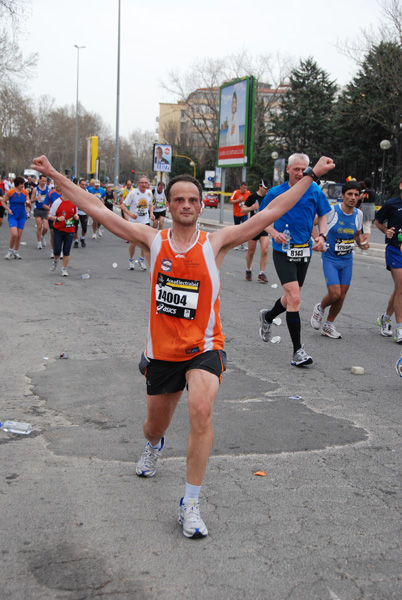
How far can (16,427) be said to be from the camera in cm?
485

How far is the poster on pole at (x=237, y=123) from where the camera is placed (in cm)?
3278

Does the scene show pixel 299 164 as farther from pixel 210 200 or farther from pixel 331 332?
pixel 210 200

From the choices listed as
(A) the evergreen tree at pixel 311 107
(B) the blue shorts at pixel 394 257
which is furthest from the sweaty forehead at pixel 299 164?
(A) the evergreen tree at pixel 311 107

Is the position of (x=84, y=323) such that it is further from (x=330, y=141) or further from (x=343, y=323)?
(x=330, y=141)

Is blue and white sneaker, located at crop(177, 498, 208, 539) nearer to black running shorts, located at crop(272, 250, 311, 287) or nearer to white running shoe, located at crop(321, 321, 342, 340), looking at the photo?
black running shorts, located at crop(272, 250, 311, 287)

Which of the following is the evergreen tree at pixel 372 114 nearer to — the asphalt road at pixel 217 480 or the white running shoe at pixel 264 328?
the white running shoe at pixel 264 328

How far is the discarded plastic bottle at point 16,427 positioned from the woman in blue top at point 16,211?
1192cm

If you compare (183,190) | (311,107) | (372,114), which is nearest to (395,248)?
(183,190)

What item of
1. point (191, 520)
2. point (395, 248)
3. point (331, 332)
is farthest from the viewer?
point (331, 332)

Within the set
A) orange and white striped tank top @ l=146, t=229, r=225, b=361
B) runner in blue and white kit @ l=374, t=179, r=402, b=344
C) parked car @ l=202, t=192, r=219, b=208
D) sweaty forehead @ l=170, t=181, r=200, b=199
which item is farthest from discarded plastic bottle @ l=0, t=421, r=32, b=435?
parked car @ l=202, t=192, r=219, b=208

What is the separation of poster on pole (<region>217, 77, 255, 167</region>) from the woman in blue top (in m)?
17.4

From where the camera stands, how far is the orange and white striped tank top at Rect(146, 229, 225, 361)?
3.60 metres

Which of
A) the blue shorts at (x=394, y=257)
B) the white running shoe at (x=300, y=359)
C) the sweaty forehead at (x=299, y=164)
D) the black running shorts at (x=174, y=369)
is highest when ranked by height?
the sweaty forehead at (x=299, y=164)

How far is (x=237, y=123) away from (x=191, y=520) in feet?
106
